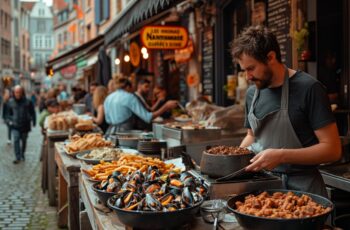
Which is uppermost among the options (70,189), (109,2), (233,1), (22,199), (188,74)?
(109,2)

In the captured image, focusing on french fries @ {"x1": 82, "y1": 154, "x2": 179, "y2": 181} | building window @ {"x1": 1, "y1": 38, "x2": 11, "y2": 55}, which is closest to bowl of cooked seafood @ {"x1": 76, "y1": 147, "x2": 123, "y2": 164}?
french fries @ {"x1": 82, "y1": 154, "x2": 179, "y2": 181}

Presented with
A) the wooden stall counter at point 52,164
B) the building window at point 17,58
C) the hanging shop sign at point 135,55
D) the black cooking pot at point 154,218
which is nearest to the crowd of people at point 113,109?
the wooden stall counter at point 52,164

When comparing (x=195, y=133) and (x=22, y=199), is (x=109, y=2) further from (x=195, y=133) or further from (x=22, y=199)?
(x=195, y=133)

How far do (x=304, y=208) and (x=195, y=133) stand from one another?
3624 mm

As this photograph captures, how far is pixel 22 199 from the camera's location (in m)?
8.89

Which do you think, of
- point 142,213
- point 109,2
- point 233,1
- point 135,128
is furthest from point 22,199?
point 109,2

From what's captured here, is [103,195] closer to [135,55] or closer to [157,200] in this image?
[157,200]

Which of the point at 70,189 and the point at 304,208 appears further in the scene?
the point at 70,189

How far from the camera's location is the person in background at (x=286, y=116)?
10.5 ft

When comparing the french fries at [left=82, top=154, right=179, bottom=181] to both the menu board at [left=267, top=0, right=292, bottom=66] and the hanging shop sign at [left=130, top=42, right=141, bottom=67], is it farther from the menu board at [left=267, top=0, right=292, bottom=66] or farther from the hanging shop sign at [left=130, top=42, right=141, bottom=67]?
the hanging shop sign at [left=130, top=42, right=141, bottom=67]

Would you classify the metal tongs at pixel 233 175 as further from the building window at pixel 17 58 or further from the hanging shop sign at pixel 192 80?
the building window at pixel 17 58

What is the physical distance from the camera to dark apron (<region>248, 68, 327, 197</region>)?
11.2 feet

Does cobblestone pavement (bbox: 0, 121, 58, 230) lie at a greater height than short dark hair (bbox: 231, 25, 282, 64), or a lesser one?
lesser

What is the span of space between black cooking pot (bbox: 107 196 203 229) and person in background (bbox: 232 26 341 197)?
0.52 m
